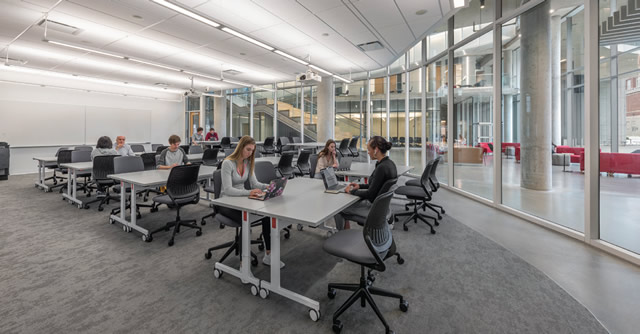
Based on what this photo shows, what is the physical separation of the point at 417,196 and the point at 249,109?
11.7 metres

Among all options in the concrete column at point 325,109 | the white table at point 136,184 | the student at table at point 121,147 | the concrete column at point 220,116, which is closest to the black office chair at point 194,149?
the student at table at point 121,147

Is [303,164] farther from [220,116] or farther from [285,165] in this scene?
[220,116]

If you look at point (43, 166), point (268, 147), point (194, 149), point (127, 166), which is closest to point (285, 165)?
point (127, 166)

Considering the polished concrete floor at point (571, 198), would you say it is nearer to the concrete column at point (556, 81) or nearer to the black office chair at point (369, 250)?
the concrete column at point (556, 81)

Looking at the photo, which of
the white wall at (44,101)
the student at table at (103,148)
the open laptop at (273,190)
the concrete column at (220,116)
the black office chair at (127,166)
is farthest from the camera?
the concrete column at (220,116)

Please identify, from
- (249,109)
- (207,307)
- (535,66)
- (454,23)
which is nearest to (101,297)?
(207,307)

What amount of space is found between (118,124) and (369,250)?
44.2 ft

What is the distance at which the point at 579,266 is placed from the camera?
108 inches

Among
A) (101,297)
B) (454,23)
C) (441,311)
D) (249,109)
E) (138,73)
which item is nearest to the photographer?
(441,311)

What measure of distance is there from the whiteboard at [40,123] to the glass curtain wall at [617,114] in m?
14.3

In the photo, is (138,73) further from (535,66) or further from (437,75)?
(535,66)

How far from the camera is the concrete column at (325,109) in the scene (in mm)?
11094

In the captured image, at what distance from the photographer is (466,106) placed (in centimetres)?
647

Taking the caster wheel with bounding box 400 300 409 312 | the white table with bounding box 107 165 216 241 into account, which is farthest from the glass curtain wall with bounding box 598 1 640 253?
the white table with bounding box 107 165 216 241
